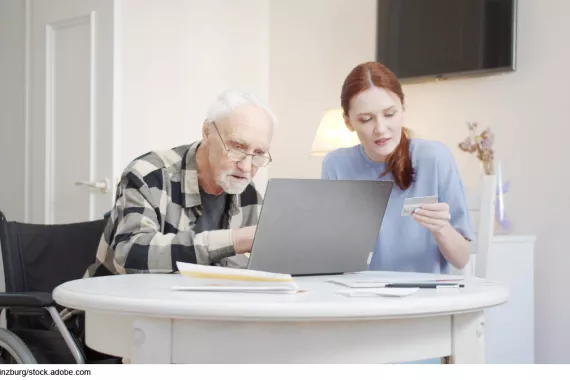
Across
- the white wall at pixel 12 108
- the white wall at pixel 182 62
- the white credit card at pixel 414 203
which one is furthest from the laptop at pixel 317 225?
the white wall at pixel 12 108

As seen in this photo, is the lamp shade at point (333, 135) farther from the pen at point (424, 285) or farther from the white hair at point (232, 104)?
the pen at point (424, 285)

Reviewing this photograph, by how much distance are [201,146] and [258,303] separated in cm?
88

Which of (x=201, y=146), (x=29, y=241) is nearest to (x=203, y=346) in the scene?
(x=201, y=146)

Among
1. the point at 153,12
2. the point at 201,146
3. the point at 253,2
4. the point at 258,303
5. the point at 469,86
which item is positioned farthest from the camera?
the point at 253,2

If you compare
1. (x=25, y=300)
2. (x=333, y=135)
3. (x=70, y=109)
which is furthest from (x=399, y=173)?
(x=70, y=109)

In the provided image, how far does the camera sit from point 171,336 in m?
1.10

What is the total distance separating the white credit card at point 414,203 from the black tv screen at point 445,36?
64.9 inches

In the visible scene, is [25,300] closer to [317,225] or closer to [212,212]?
[212,212]

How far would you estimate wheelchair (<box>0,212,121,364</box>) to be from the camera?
1.79 m

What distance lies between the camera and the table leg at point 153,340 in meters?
1.09

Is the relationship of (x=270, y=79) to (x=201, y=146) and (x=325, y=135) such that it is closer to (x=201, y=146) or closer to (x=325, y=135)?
(x=325, y=135)

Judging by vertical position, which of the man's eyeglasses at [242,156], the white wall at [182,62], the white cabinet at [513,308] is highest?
the white wall at [182,62]

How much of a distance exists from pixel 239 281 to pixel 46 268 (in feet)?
2.94

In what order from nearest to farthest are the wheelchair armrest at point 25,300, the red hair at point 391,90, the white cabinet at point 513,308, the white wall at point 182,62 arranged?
the wheelchair armrest at point 25,300 < the red hair at point 391,90 < the white cabinet at point 513,308 < the white wall at point 182,62
